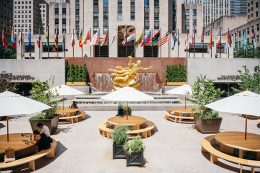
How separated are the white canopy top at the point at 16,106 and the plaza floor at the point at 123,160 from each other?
6.94ft

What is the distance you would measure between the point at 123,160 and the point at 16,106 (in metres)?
4.68

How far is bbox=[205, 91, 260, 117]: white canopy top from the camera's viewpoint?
920cm

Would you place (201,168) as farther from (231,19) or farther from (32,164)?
(231,19)

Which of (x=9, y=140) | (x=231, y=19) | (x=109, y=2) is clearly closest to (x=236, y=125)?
(x=9, y=140)

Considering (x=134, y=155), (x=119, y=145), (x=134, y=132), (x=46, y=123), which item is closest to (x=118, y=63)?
(x=46, y=123)

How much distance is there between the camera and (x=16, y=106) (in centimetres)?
967

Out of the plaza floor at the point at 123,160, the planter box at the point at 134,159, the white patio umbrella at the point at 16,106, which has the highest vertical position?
the white patio umbrella at the point at 16,106

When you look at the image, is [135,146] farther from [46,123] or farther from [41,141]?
[46,123]

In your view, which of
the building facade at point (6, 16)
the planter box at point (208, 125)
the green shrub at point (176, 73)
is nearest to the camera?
the planter box at point (208, 125)

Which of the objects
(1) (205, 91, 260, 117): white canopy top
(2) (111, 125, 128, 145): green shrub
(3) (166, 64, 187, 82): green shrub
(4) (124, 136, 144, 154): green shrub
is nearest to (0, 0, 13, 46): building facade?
(3) (166, 64, 187, 82): green shrub

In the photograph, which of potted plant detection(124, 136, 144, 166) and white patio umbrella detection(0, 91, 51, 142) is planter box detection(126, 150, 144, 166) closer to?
potted plant detection(124, 136, 144, 166)

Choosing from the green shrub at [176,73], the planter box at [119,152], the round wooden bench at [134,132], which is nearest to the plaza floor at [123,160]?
the planter box at [119,152]

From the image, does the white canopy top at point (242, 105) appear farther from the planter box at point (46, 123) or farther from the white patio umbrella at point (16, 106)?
the planter box at point (46, 123)

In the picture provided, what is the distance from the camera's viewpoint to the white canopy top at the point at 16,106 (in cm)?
933
